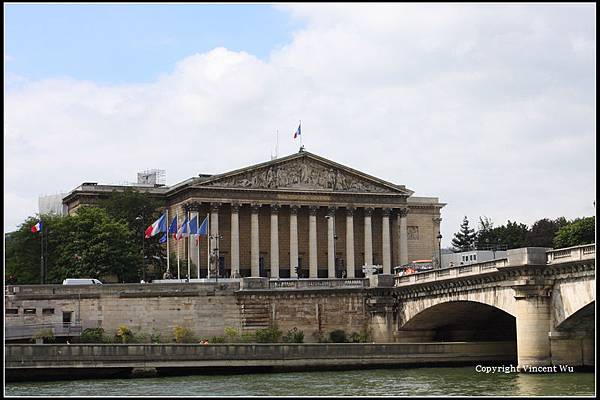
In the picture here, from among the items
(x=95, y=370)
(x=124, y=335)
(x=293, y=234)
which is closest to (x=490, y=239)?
(x=293, y=234)

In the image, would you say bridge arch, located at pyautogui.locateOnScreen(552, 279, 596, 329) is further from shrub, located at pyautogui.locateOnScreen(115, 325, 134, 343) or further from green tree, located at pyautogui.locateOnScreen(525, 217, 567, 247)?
green tree, located at pyautogui.locateOnScreen(525, 217, 567, 247)

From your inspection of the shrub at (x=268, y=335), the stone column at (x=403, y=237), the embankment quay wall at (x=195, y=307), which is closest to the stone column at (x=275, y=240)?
the stone column at (x=403, y=237)


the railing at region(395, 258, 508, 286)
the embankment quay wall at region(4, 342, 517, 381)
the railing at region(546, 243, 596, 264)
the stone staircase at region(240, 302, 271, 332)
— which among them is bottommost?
the embankment quay wall at region(4, 342, 517, 381)

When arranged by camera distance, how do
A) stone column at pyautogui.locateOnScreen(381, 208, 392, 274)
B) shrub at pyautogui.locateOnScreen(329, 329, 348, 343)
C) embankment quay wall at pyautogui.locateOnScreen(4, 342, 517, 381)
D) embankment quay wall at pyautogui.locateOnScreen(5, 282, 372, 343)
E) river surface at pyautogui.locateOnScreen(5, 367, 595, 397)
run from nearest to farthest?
A: 1. river surface at pyautogui.locateOnScreen(5, 367, 595, 397)
2. embankment quay wall at pyautogui.locateOnScreen(4, 342, 517, 381)
3. embankment quay wall at pyautogui.locateOnScreen(5, 282, 372, 343)
4. shrub at pyautogui.locateOnScreen(329, 329, 348, 343)
5. stone column at pyautogui.locateOnScreen(381, 208, 392, 274)

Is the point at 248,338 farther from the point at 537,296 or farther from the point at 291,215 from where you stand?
the point at 291,215

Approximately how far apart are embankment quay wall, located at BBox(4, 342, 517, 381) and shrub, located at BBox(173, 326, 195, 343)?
12703mm

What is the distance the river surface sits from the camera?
4753cm

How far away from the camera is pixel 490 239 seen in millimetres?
143625

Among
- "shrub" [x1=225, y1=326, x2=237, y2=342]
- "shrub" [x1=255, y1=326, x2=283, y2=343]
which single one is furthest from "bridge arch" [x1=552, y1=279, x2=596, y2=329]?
"shrub" [x1=225, y1=326, x2=237, y2=342]

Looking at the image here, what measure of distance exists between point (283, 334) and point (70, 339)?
13817mm

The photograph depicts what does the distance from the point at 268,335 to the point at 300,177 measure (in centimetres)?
4370

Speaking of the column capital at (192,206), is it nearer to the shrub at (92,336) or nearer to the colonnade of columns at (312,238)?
the colonnade of columns at (312,238)

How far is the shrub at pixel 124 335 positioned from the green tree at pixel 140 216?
30887 mm

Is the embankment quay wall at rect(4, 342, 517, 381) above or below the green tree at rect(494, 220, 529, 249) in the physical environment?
below
